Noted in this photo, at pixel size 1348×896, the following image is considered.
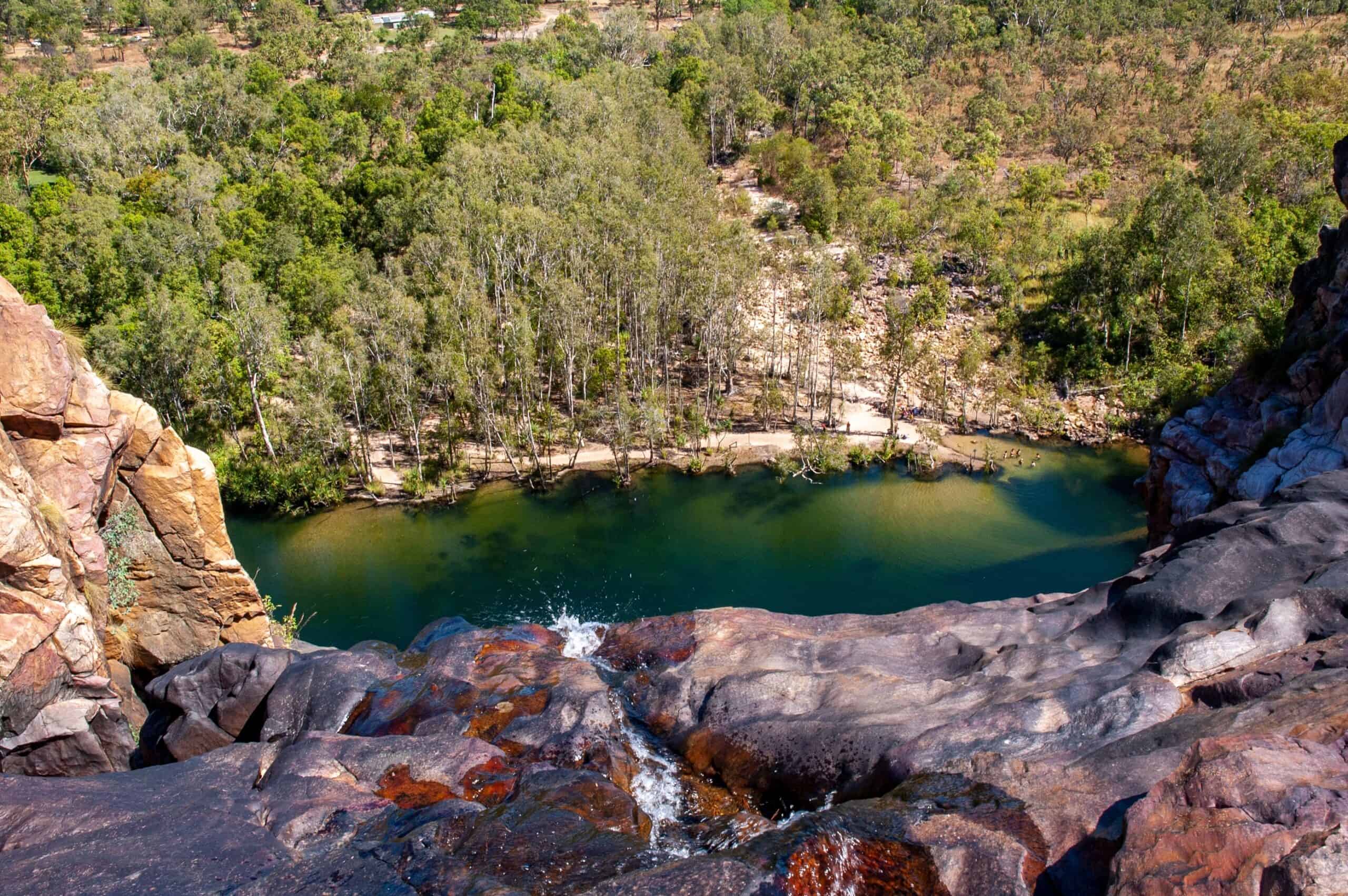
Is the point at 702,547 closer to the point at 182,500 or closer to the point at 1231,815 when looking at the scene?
the point at 182,500

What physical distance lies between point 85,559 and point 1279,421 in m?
45.8

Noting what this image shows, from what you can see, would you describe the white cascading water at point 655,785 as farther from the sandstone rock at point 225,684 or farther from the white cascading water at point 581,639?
the sandstone rock at point 225,684

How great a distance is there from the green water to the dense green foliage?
217 inches

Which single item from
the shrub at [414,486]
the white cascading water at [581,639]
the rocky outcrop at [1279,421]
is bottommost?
the shrub at [414,486]

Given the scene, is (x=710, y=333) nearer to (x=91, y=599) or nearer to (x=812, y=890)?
(x=91, y=599)

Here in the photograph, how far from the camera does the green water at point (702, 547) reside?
50.6m

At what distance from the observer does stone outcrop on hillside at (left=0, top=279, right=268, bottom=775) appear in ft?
78.5

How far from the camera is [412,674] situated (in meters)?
31.2

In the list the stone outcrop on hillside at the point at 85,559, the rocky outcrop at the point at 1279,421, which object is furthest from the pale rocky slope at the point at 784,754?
the rocky outcrop at the point at 1279,421

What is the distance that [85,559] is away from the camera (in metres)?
28.6

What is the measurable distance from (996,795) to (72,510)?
27.7m

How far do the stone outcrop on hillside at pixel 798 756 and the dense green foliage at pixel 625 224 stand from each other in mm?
36335

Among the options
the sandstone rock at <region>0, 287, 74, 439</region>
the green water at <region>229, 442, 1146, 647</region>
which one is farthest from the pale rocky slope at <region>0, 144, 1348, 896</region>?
the green water at <region>229, 442, 1146, 647</region>

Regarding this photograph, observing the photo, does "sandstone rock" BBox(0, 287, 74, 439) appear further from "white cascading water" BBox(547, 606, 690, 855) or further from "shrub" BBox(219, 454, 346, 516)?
"shrub" BBox(219, 454, 346, 516)
